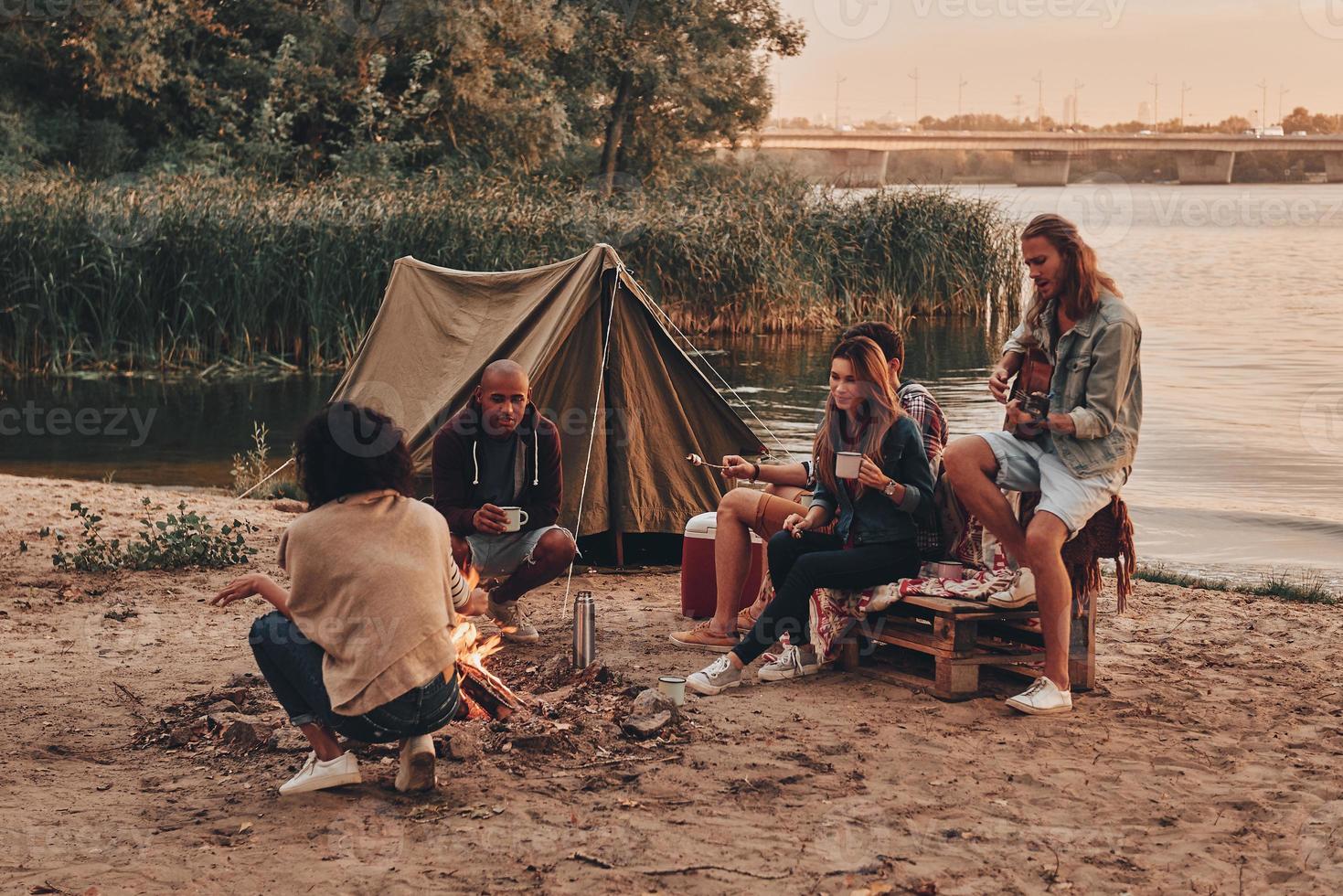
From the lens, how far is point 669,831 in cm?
351

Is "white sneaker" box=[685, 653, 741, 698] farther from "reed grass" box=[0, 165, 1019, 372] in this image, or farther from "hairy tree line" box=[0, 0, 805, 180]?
"hairy tree line" box=[0, 0, 805, 180]

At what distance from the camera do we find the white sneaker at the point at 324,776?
3734 mm

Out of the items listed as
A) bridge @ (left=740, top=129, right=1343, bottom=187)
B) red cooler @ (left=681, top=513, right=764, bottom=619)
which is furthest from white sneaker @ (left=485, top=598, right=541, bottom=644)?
bridge @ (left=740, top=129, right=1343, bottom=187)

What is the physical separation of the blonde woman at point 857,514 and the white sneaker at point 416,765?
1217 mm

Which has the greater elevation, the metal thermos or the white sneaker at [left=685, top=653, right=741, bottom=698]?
the metal thermos

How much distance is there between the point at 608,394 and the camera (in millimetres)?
7031

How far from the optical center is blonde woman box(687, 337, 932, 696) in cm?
479

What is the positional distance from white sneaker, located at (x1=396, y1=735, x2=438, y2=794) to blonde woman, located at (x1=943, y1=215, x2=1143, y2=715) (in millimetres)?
1936

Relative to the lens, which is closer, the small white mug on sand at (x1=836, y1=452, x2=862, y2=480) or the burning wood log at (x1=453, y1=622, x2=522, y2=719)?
the burning wood log at (x1=453, y1=622, x2=522, y2=719)

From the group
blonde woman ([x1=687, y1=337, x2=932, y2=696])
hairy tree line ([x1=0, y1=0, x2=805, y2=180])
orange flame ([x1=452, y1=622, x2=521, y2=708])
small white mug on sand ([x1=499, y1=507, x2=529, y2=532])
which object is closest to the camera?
orange flame ([x1=452, y1=622, x2=521, y2=708])

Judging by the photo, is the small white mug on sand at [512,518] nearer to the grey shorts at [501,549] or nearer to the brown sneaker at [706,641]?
the grey shorts at [501,549]

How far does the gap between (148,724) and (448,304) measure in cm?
381

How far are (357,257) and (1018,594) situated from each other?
12347 millimetres

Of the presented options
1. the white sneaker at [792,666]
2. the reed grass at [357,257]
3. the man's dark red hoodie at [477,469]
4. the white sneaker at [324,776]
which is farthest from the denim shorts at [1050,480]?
the reed grass at [357,257]
